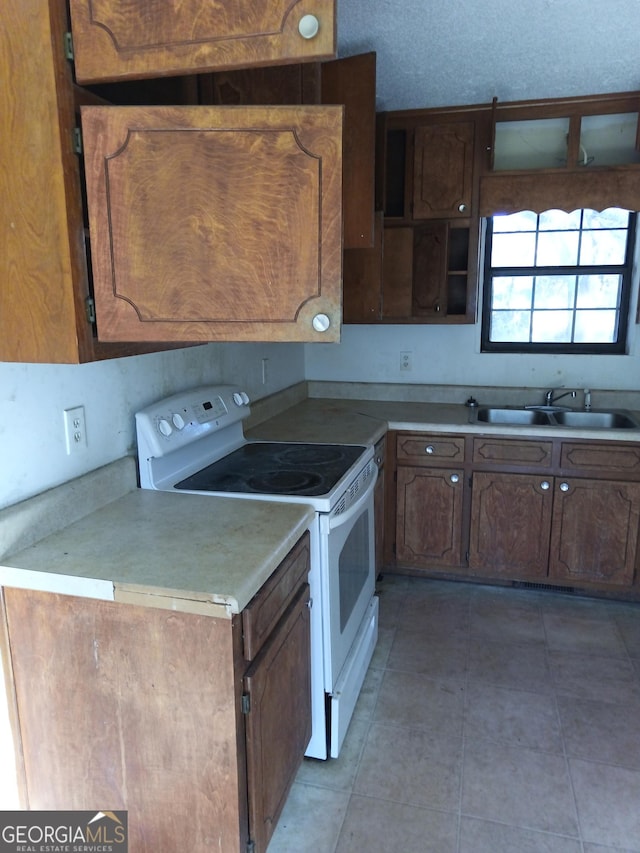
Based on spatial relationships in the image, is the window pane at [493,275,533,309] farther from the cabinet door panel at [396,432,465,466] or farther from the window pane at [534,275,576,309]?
the cabinet door panel at [396,432,465,466]

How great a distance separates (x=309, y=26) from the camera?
99cm

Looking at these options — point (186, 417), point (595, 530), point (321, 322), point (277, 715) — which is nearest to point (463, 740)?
point (277, 715)

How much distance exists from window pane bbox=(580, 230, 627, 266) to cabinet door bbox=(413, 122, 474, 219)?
75cm

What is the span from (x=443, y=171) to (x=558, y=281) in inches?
35.6

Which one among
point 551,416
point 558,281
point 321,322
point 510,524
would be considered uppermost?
point 558,281

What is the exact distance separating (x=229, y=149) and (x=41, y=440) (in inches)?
32.8

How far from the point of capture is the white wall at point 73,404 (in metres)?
1.38

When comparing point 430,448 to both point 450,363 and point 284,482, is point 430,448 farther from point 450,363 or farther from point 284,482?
point 284,482

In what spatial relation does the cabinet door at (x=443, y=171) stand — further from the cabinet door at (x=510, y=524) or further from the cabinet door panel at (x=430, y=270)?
the cabinet door at (x=510, y=524)

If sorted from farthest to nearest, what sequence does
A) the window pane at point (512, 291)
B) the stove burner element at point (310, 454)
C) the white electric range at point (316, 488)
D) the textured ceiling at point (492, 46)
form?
the window pane at point (512, 291), the stove burner element at point (310, 454), the textured ceiling at point (492, 46), the white electric range at point (316, 488)

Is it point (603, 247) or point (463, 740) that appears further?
point (603, 247)

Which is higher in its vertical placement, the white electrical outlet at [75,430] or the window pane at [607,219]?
the window pane at [607,219]

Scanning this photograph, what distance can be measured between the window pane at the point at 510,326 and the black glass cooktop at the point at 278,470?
147 cm

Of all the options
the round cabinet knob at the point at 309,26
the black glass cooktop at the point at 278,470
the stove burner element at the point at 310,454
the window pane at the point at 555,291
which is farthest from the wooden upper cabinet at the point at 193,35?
the window pane at the point at 555,291
